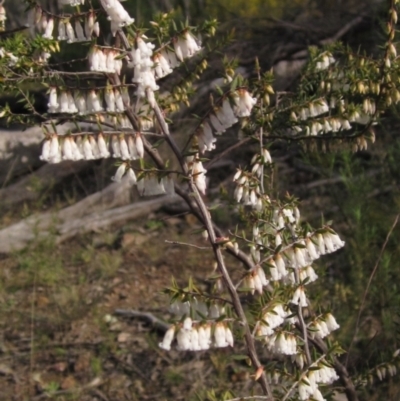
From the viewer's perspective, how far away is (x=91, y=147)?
2188mm

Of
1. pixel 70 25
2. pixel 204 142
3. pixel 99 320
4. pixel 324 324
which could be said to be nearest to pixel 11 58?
pixel 70 25

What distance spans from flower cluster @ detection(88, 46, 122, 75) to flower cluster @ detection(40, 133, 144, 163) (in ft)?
0.73

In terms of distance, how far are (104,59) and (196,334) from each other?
900 millimetres

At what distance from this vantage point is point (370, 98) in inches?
113

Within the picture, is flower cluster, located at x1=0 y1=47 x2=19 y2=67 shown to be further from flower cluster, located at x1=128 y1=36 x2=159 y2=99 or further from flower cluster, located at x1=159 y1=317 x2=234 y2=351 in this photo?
flower cluster, located at x1=159 y1=317 x2=234 y2=351

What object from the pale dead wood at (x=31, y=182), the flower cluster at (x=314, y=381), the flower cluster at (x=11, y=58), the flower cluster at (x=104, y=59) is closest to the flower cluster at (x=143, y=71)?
the flower cluster at (x=104, y=59)

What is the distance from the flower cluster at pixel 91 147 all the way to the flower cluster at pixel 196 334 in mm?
581

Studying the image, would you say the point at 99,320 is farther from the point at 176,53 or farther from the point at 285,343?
the point at 176,53

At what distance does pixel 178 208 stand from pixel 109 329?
6.08 feet

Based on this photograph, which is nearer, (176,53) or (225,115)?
(225,115)

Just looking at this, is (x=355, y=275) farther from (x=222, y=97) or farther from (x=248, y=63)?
(x=248, y=63)

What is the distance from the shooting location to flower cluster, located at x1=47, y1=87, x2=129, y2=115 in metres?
2.15

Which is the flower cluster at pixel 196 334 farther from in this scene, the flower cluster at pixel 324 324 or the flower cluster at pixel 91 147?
the flower cluster at pixel 324 324

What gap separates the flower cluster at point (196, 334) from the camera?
1862mm
